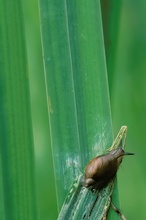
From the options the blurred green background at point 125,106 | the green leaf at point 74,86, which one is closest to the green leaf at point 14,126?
the green leaf at point 74,86

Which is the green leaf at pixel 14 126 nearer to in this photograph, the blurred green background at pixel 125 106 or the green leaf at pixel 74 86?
the green leaf at pixel 74 86

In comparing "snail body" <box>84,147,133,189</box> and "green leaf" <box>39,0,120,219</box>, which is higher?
"green leaf" <box>39,0,120,219</box>

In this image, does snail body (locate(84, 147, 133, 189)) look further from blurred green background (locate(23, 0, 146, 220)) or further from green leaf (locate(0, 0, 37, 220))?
blurred green background (locate(23, 0, 146, 220))

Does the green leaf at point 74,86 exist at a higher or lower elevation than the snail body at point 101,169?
higher

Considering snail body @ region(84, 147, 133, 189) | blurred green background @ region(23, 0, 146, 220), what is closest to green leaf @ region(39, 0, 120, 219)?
snail body @ region(84, 147, 133, 189)

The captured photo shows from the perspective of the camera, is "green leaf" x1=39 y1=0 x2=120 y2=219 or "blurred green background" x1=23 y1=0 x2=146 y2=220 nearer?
"green leaf" x1=39 y1=0 x2=120 y2=219

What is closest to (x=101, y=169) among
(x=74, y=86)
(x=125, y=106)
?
(x=74, y=86)

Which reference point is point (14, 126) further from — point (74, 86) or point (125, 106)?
point (125, 106)
